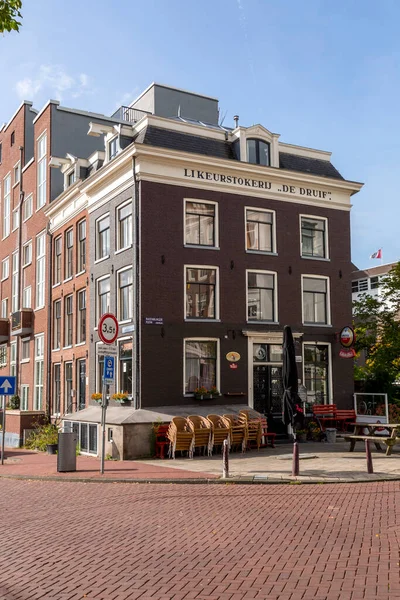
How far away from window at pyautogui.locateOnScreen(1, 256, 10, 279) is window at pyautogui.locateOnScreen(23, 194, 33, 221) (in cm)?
410

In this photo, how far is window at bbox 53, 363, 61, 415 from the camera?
2997cm

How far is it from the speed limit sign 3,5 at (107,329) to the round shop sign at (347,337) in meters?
11.4

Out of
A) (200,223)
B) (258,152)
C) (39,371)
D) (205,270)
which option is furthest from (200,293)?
(39,371)

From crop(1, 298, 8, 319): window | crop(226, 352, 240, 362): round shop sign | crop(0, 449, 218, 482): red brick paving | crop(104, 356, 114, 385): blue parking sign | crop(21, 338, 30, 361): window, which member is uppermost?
crop(1, 298, 8, 319): window

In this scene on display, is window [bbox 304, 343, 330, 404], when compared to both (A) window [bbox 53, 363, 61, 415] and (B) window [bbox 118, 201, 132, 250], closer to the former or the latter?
(B) window [bbox 118, 201, 132, 250]

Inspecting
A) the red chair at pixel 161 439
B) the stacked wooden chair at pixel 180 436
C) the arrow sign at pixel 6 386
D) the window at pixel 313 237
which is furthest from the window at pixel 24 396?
the window at pixel 313 237

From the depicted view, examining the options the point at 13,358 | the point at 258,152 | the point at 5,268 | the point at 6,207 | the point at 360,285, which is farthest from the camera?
the point at 360,285

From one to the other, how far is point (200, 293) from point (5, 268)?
69.1ft

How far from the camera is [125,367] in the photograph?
23406 mm

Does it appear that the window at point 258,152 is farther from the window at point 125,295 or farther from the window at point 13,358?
the window at point 13,358

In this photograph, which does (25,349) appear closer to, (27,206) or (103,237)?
(27,206)

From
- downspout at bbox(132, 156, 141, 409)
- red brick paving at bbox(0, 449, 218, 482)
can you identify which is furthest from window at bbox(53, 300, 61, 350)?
downspout at bbox(132, 156, 141, 409)

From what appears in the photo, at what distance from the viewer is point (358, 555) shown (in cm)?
789

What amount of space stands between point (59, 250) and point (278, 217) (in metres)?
11.2
